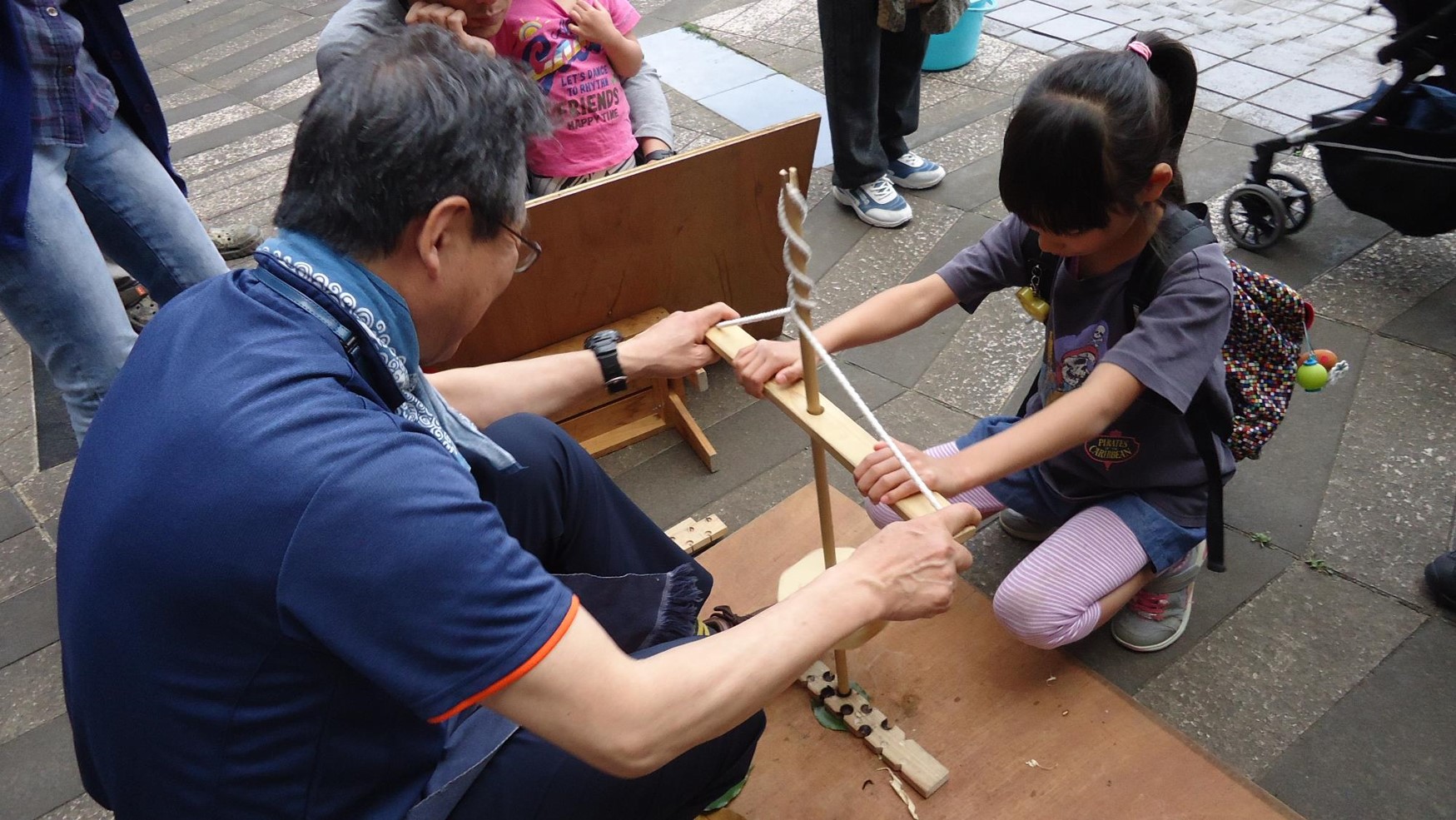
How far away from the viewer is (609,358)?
1935 mm

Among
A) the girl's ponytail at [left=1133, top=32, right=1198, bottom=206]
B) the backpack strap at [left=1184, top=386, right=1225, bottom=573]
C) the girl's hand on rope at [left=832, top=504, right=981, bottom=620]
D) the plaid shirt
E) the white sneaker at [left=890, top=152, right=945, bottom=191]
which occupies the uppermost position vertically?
the plaid shirt

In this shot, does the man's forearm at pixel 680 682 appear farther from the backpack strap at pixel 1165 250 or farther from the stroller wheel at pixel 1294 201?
the stroller wheel at pixel 1294 201

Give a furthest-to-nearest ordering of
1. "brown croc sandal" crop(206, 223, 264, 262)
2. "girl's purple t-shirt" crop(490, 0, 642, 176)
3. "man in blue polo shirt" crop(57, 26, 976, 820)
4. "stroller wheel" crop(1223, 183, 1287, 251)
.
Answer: "brown croc sandal" crop(206, 223, 264, 262)
"stroller wheel" crop(1223, 183, 1287, 251)
"girl's purple t-shirt" crop(490, 0, 642, 176)
"man in blue polo shirt" crop(57, 26, 976, 820)

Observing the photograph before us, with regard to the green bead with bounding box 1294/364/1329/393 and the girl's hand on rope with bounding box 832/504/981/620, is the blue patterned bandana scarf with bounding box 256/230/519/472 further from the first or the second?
the green bead with bounding box 1294/364/1329/393

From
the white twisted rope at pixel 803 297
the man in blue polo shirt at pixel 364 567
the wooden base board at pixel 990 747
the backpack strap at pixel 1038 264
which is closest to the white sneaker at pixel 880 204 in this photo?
the backpack strap at pixel 1038 264

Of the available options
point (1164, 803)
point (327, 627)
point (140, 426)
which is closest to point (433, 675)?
point (327, 627)

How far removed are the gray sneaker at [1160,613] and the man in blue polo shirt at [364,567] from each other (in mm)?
886

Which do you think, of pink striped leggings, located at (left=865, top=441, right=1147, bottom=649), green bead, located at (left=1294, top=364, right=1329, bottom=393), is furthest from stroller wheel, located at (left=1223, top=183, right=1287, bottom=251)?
pink striped leggings, located at (left=865, top=441, right=1147, bottom=649)

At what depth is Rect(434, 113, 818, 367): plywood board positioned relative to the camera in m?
2.54

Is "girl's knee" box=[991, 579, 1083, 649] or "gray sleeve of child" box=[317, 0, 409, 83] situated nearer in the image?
"girl's knee" box=[991, 579, 1083, 649]

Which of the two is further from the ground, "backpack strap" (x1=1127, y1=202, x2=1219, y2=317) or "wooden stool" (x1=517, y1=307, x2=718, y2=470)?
"backpack strap" (x1=1127, y1=202, x2=1219, y2=317)

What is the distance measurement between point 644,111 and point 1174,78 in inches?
66.2

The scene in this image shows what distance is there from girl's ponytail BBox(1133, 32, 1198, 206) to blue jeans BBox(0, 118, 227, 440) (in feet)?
7.14

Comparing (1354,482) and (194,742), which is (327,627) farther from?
(1354,482)
